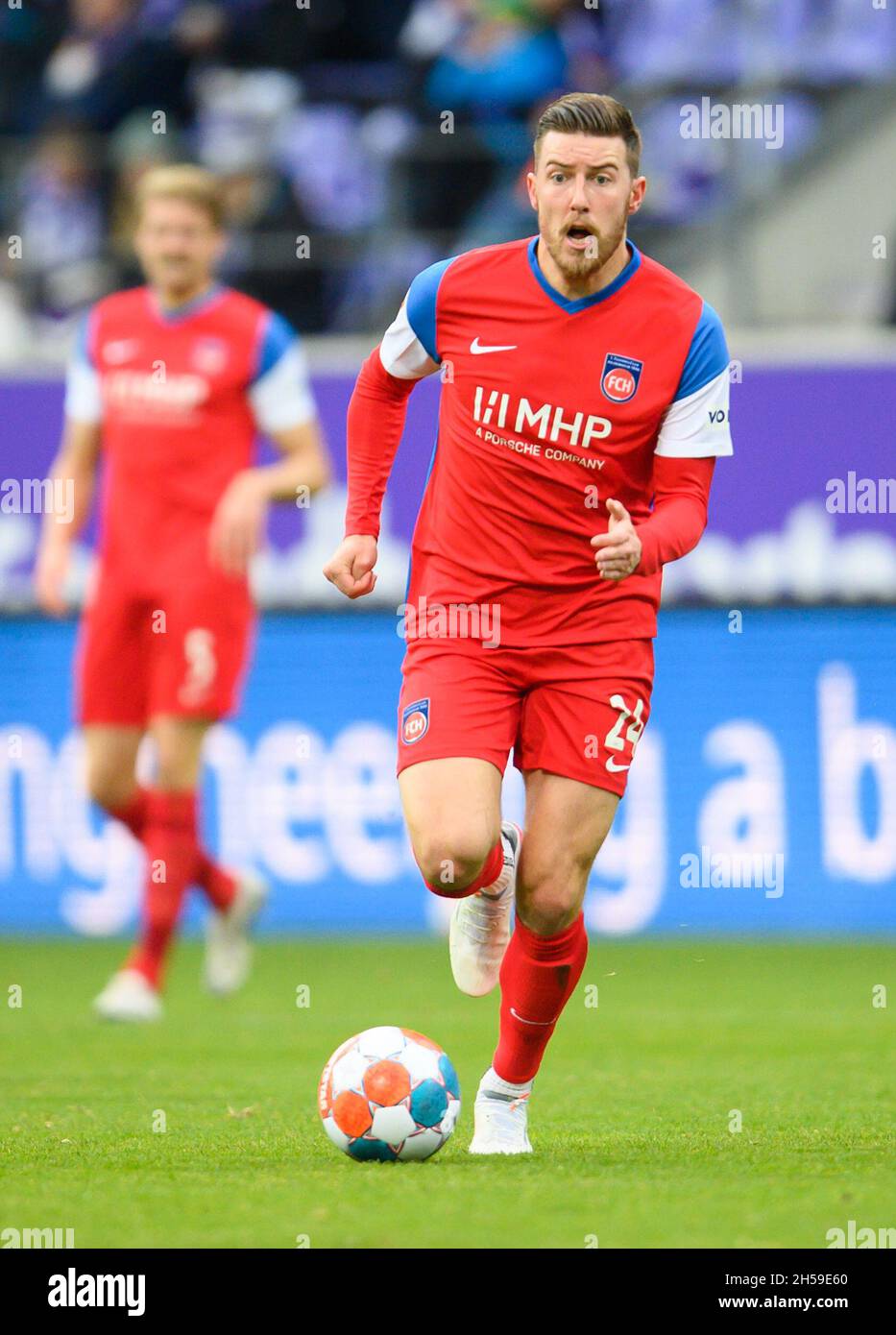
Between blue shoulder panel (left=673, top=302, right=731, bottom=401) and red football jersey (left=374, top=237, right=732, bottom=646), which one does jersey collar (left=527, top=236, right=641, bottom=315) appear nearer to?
red football jersey (left=374, top=237, right=732, bottom=646)

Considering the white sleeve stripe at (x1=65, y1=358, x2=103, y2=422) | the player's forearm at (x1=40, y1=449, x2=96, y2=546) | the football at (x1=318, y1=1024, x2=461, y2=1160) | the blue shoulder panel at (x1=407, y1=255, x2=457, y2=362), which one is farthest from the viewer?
the white sleeve stripe at (x1=65, y1=358, x2=103, y2=422)

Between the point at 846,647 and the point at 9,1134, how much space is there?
7.01 metres

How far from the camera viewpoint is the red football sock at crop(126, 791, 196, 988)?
29.5 feet

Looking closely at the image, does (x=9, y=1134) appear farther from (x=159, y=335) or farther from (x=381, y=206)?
(x=381, y=206)

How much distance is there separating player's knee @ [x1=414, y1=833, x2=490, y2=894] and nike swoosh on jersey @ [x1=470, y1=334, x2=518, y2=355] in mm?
1234

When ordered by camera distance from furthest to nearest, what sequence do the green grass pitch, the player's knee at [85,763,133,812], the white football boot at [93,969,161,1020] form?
the player's knee at [85,763,133,812]
the white football boot at [93,969,161,1020]
the green grass pitch

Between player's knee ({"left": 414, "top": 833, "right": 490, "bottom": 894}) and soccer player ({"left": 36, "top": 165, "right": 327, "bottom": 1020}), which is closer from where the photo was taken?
player's knee ({"left": 414, "top": 833, "right": 490, "bottom": 894})

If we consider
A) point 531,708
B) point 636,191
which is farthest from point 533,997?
point 636,191

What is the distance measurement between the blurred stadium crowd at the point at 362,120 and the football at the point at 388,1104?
846cm

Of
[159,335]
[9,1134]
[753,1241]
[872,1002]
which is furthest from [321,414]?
[753,1241]

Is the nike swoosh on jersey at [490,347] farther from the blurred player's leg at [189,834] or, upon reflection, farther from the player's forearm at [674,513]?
the blurred player's leg at [189,834]

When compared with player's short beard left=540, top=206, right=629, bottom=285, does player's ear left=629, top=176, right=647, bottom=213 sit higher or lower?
higher

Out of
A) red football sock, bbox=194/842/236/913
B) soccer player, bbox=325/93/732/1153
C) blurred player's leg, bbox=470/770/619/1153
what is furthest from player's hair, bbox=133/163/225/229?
blurred player's leg, bbox=470/770/619/1153

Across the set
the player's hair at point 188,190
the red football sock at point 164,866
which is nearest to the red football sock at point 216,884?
the red football sock at point 164,866
